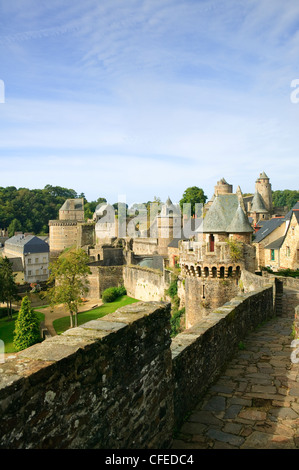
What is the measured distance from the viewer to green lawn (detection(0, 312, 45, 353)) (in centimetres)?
3014

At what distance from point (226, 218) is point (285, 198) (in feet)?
390

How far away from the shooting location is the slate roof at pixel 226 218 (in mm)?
21422

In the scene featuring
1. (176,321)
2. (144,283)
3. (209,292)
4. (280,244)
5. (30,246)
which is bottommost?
(176,321)

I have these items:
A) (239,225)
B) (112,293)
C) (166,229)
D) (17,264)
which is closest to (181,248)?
(239,225)

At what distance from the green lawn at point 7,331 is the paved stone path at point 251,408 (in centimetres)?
2540

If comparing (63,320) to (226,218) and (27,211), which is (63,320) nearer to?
(226,218)

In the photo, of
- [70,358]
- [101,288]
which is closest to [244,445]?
[70,358]

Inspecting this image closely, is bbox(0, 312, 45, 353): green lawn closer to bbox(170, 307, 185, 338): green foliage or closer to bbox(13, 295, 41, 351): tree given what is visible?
bbox(13, 295, 41, 351): tree

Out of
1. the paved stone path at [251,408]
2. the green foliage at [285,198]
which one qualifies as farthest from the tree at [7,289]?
the green foliage at [285,198]

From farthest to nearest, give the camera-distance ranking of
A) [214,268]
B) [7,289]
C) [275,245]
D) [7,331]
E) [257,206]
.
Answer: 1. [257,206]
2. [7,289]
3. [275,245]
4. [7,331]
5. [214,268]

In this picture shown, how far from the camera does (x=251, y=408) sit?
5.72 m

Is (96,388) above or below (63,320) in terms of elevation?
above
